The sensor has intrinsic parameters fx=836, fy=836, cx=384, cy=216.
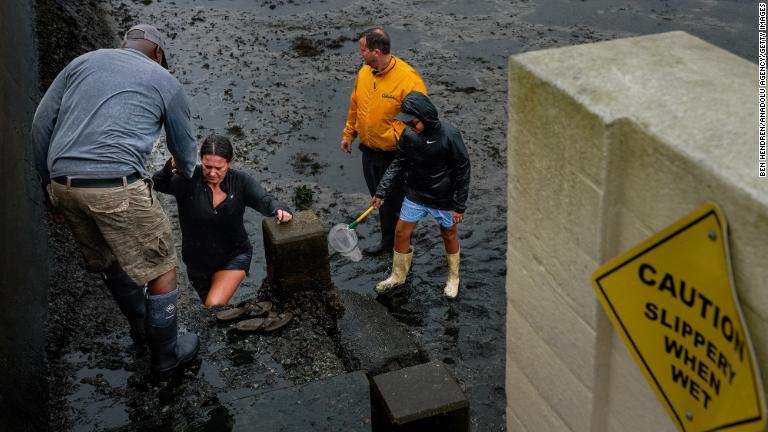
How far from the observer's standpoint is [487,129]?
33.8 feet

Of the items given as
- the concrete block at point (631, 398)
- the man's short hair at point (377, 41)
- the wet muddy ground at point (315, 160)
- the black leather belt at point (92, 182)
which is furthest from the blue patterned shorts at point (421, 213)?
the concrete block at point (631, 398)

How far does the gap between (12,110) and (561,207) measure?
642 cm

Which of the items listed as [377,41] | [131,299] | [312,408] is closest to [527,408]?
[312,408]

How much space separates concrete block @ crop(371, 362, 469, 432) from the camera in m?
4.32

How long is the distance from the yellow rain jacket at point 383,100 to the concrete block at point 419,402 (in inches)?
130

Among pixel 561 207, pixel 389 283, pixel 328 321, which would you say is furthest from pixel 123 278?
pixel 561 207

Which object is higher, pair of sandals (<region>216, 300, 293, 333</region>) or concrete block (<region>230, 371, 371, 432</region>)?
concrete block (<region>230, 371, 371, 432</region>)

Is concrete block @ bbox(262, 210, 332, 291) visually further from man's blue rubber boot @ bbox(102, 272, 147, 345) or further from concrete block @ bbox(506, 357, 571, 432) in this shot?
concrete block @ bbox(506, 357, 571, 432)

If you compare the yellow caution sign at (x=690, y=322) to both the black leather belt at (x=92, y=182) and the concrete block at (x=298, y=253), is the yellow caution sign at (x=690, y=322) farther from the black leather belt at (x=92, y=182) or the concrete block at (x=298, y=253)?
the concrete block at (x=298, y=253)

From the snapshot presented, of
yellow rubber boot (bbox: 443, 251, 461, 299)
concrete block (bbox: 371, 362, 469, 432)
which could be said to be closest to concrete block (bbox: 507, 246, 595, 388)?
concrete block (bbox: 371, 362, 469, 432)

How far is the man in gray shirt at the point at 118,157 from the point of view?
4.79m

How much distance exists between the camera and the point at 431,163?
6.73 metres

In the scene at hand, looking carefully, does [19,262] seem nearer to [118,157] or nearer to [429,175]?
[118,157]

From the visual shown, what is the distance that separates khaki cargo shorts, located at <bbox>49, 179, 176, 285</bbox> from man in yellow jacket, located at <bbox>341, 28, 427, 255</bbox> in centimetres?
280
